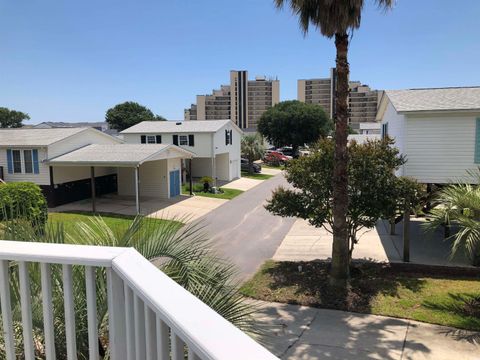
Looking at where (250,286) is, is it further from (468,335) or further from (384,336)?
(468,335)

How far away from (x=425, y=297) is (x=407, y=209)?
276 cm

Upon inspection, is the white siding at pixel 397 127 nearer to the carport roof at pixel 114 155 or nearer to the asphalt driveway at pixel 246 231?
the asphalt driveway at pixel 246 231

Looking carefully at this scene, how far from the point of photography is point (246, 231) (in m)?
20.7

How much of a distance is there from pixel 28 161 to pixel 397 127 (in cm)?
2083

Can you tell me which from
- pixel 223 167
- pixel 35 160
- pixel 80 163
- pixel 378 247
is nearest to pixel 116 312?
pixel 378 247

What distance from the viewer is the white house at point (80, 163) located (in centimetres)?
2488

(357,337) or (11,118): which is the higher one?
(11,118)

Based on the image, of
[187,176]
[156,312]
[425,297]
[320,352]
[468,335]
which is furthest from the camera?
[187,176]

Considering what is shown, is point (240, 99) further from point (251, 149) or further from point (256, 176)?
point (256, 176)

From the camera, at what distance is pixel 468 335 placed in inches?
362

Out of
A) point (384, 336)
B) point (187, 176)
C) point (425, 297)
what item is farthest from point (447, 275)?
point (187, 176)

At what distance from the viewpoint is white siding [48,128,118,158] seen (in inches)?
1006

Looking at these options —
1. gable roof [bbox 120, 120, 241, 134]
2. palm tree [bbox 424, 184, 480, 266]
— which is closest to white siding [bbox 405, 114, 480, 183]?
palm tree [bbox 424, 184, 480, 266]

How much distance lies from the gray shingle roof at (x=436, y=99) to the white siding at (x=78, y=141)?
1916 cm
